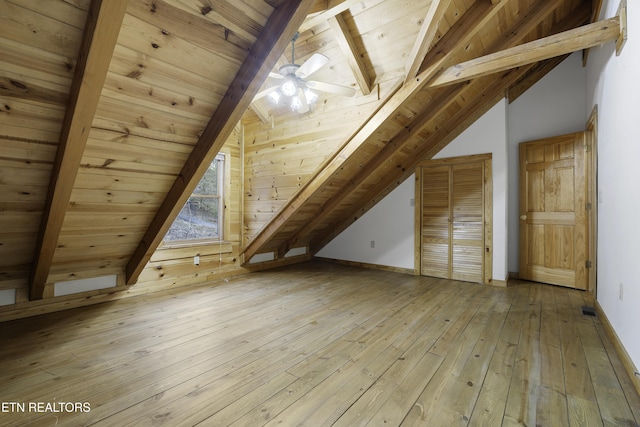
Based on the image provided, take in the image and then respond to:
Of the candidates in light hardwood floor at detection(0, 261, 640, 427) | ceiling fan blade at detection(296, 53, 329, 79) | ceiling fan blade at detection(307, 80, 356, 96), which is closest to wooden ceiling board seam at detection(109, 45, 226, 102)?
ceiling fan blade at detection(296, 53, 329, 79)

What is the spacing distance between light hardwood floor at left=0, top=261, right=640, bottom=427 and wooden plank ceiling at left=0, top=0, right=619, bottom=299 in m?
0.88

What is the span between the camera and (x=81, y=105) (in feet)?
5.11

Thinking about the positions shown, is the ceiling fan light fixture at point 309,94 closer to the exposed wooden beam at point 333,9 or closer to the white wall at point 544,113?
the exposed wooden beam at point 333,9

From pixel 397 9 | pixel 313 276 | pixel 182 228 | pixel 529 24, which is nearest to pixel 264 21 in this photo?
pixel 397 9

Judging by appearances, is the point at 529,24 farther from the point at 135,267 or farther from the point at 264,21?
the point at 135,267

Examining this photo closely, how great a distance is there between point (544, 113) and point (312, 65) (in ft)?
12.3

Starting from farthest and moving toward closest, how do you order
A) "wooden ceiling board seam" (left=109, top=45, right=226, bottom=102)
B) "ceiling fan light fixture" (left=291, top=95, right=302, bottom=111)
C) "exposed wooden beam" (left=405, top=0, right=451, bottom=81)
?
"ceiling fan light fixture" (left=291, top=95, right=302, bottom=111), "exposed wooden beam" (left=405, top=0, right=451, bottom=81), "wooden ceiling board seam" (left=109, top=45, right=226, bottom=102)

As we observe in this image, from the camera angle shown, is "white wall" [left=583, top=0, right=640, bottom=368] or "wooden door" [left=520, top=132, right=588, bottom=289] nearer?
"white wall" [left=583, top=0, right=640, bottom=368]

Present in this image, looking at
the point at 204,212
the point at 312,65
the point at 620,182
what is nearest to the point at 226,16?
the point at 312,65

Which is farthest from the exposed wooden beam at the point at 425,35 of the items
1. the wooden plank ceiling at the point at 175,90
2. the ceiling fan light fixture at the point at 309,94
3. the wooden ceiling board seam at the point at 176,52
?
the wooden ceiling board seam at the point at 176,52

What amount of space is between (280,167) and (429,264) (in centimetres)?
277

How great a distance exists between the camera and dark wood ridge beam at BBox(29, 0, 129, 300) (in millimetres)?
1277

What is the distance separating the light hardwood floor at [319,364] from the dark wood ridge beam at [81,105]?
982mm

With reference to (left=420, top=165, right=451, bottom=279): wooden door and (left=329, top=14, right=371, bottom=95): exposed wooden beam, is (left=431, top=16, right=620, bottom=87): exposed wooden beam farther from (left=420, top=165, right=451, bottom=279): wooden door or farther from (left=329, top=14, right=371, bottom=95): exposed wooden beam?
(left=420, top=165, right=451, bottom=279): wooden door
